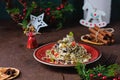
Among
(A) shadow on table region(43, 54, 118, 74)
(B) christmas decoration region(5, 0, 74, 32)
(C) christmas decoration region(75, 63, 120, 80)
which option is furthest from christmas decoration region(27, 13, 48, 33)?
(C) christmas decoration region(75, 63, 120, 80)

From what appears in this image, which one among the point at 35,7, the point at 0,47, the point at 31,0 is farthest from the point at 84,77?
the point at 31,0

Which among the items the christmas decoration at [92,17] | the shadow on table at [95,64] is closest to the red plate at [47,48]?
the shadow on table at [95,64]

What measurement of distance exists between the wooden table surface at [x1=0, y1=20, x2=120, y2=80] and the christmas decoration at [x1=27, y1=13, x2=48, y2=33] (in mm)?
42

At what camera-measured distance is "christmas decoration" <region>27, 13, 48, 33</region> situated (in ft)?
5.01

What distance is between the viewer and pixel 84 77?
1.01m

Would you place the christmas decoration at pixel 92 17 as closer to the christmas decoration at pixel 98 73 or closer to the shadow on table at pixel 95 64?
the shadow on table at pixel 95 64

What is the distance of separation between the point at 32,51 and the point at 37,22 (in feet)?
0.93

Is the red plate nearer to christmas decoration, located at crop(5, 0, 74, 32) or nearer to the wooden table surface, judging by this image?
the wooden table surface

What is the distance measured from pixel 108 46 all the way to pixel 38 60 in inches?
14.5

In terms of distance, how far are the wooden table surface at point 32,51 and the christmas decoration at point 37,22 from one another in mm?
42

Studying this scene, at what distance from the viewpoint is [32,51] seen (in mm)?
1289

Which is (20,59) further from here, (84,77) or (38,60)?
(84,77)

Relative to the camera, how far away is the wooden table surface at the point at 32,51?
108 cm

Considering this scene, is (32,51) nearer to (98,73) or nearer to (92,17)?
Result: (98,73)
